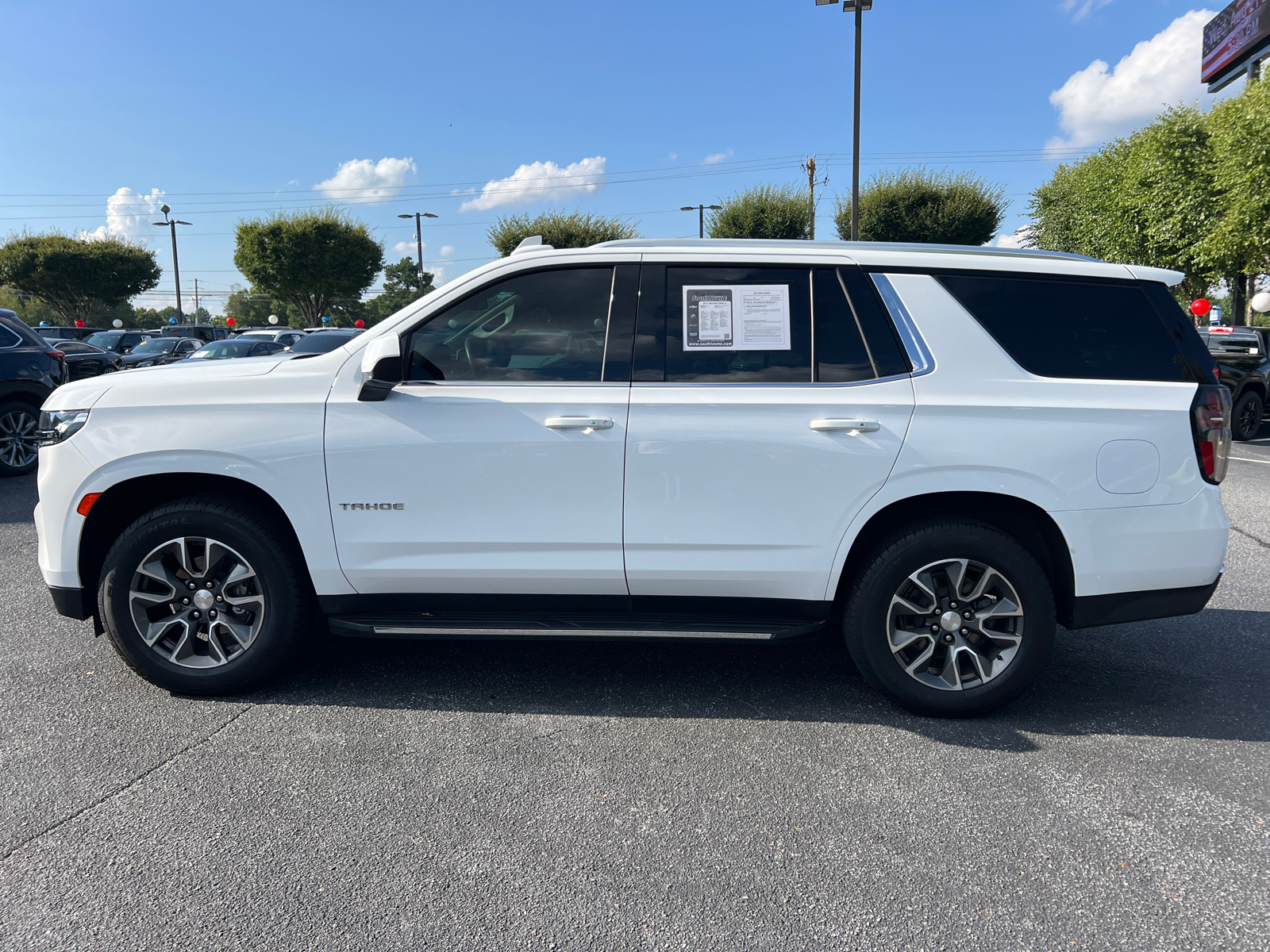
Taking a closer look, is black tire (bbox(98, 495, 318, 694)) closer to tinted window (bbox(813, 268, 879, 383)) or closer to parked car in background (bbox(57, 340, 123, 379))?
tinted window (bbox(813, 268, 879, 383))

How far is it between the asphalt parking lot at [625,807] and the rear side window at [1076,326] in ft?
4.80

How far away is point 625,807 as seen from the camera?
9.28ft

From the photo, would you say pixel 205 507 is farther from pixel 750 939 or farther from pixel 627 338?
pixel 750 939

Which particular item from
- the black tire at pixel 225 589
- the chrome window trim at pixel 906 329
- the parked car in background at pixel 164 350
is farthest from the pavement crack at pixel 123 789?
the parked car in background at pixel 164 350

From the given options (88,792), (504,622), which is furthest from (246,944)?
(504,622)

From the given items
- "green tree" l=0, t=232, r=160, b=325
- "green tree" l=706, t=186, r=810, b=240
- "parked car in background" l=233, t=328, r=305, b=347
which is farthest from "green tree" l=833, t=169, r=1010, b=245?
"green tree" l=0, t=232, r=160, b=325

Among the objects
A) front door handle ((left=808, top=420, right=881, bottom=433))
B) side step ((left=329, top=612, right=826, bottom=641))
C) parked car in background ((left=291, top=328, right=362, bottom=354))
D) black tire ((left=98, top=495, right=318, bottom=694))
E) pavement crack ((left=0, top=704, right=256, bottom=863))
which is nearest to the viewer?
pavement crack ((left=0, top=704, right=256, bottom=863))

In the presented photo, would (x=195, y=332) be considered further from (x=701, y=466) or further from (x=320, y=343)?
(x=701, y=466)

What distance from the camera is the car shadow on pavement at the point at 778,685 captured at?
349cm

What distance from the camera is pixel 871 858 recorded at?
8.38ft

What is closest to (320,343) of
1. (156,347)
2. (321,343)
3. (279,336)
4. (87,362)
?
(321,343)

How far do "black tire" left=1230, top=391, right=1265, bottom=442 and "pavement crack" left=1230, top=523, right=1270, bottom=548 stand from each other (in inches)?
306

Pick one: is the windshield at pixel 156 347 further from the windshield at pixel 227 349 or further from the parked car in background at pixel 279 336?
the windshield at pixel 227 349

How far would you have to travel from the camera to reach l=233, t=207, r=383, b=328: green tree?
49.2m
